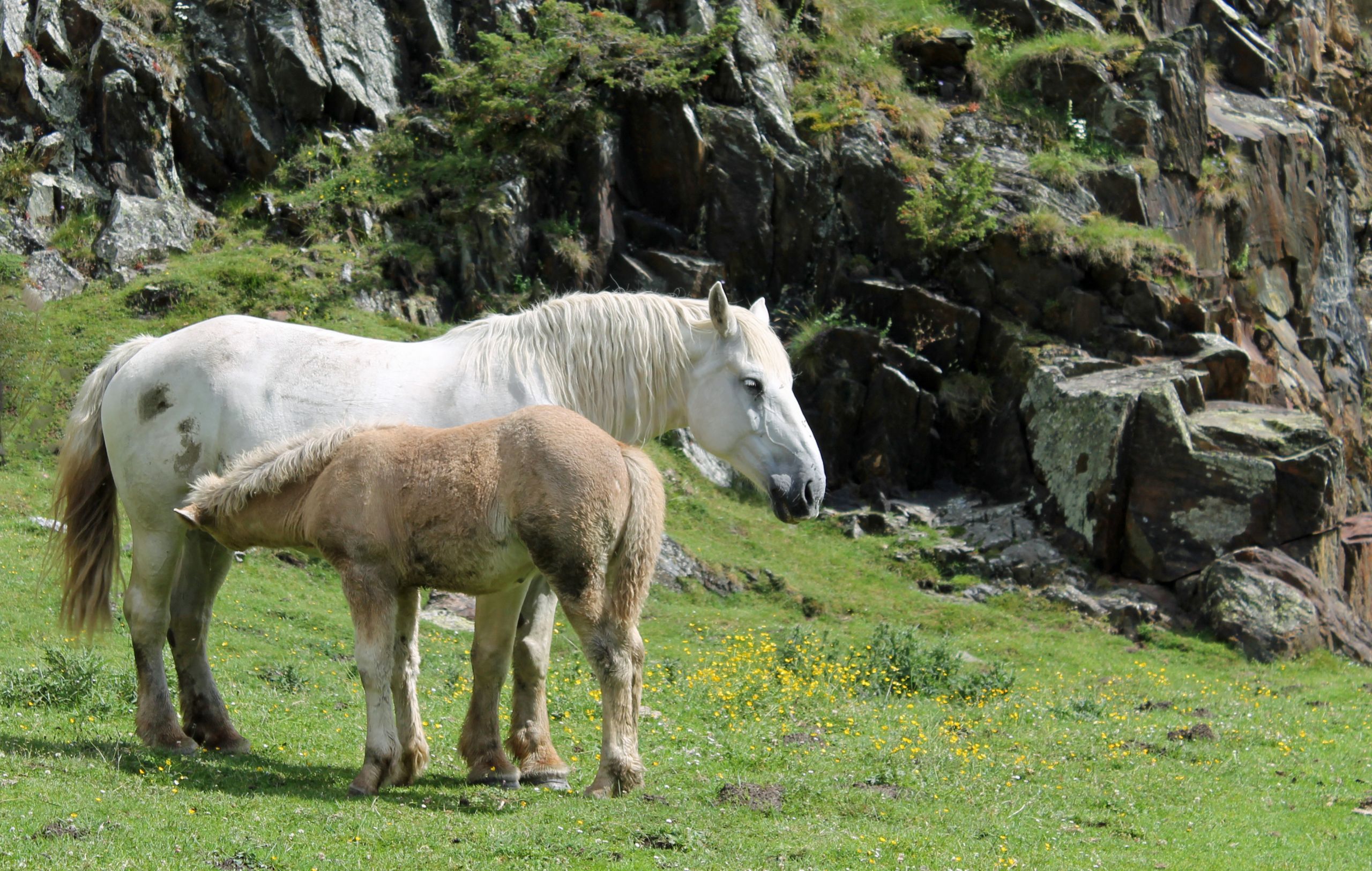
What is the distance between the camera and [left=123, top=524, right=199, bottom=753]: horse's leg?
732 centimetres

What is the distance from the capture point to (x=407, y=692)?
21.6 feet

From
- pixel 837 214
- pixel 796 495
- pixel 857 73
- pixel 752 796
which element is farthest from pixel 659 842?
pixel 857 73

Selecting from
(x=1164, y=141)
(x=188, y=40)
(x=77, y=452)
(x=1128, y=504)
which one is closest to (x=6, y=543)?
(x=77, y=452)

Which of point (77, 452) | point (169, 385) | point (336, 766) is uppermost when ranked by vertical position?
point (169, 385)

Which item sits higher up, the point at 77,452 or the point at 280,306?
the point at 77,452

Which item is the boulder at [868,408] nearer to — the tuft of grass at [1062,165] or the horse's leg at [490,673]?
the tuft of grass at [1062,165]

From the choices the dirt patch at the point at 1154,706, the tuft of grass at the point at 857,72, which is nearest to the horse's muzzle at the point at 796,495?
the dirt patch at the point at 1154,706

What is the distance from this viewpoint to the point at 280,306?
64.9 feet

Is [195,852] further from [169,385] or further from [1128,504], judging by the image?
[1128,504]

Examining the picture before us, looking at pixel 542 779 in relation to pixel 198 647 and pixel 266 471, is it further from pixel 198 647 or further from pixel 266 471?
pixel 198 647

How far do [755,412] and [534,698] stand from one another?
2.41m

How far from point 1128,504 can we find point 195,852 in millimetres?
16841

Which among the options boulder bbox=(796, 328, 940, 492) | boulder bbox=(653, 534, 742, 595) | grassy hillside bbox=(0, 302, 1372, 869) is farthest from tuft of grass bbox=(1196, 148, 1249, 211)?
boulder bbox=(653, 534, 742, 595)

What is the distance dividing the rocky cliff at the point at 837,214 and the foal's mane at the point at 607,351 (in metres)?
12.4
